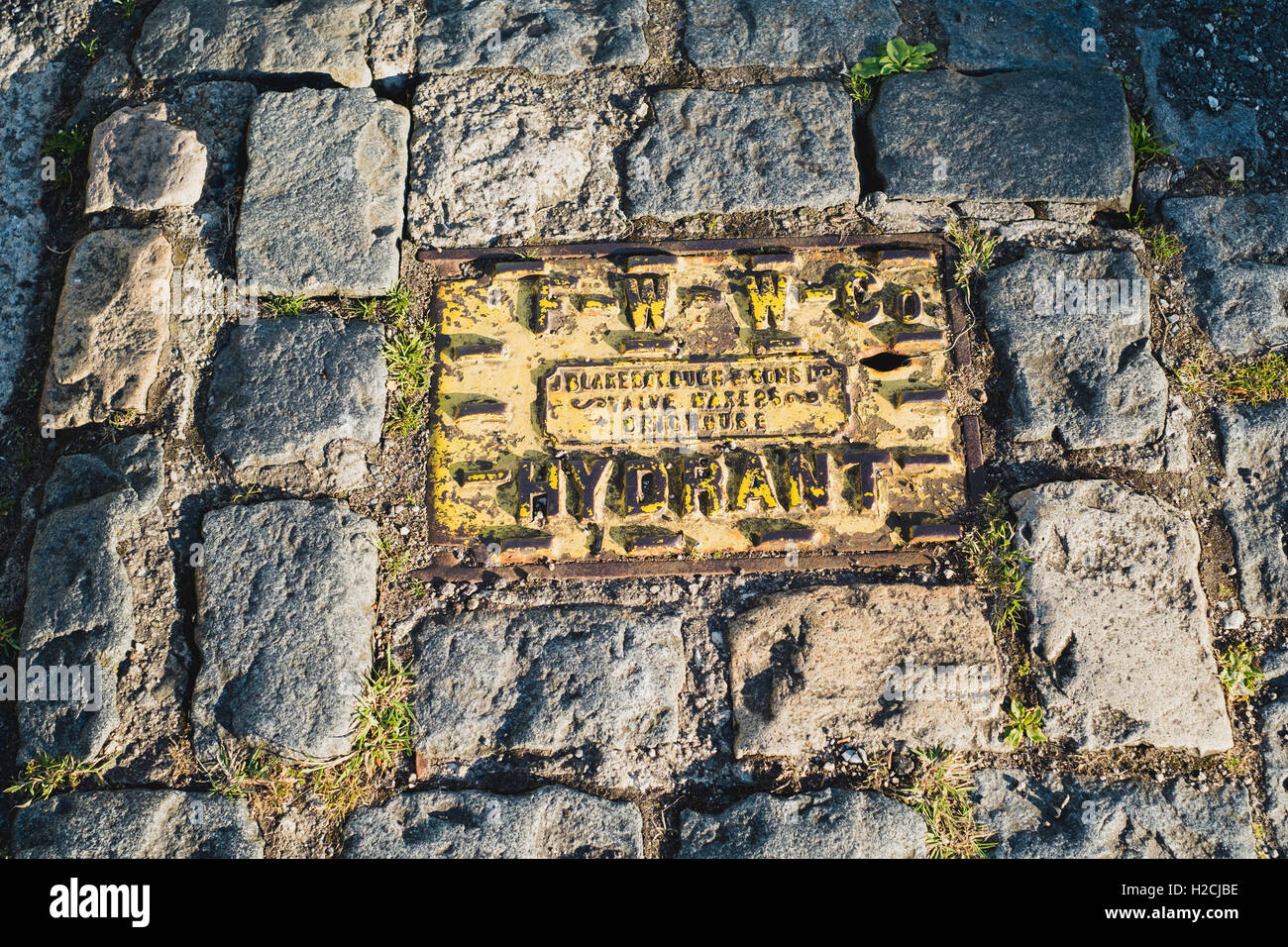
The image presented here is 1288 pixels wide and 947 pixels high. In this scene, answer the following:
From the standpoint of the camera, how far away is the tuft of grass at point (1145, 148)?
10.5ft

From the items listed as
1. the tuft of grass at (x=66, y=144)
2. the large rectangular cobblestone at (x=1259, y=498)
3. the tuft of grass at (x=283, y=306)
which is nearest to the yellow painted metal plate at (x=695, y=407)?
the tuft of grass at (x=283, y=306)

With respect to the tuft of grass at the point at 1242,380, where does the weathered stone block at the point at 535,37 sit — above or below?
above

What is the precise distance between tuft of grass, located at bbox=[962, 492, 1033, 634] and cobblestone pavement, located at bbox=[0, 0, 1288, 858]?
0.01m

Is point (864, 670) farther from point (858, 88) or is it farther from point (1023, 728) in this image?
point (858, 88)

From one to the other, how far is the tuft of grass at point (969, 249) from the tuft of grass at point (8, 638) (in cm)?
321

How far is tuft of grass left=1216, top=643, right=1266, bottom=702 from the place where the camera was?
2.68 m

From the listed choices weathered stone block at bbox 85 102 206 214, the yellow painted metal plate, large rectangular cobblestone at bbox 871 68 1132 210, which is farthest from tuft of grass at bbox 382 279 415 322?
large rectangular cobblestone at bbox 871 68 1132 210

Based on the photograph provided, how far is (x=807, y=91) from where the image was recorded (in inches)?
127

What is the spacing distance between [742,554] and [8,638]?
2.25 m

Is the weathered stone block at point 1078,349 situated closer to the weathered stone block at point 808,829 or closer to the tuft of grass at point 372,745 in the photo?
the weathered stone block at point 808,829

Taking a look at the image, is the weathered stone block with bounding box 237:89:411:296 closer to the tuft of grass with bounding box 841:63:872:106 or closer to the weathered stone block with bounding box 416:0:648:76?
the weathered stone block with bounding box 416:0:648:76

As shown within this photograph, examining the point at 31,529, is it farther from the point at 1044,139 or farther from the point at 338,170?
the point at 1044,139

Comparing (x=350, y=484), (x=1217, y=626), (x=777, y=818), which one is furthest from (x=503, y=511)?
(x=1217, y=626)

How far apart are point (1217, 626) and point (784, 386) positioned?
5.04 ft
